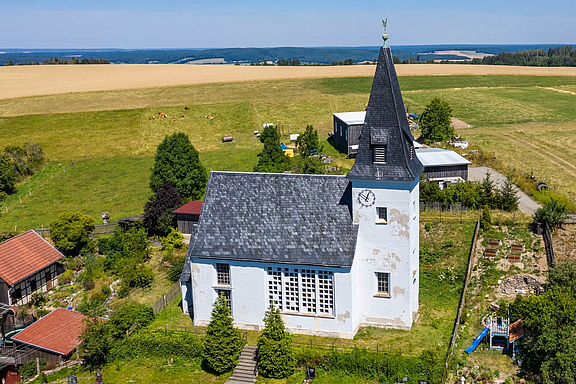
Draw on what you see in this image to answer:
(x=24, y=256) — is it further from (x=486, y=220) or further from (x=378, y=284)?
(x=486, y=220)

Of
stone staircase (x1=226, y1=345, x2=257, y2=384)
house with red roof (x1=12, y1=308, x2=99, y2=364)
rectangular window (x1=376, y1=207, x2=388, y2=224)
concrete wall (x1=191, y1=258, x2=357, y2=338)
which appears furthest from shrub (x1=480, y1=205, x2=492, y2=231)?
house with red roof (x1=12, y1=308, x2=99, y2=364)

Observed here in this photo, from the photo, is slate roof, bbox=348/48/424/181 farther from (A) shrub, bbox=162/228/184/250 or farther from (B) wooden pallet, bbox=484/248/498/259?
(A) shrub, bbox=162/228/184/250

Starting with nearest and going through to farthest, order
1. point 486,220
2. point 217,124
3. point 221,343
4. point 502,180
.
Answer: point 221,343 → point 486,220 → point 502,180 → point 217,124

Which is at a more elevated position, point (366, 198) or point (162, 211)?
point (366, 198)

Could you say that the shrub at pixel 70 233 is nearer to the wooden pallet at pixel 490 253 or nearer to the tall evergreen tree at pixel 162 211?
the tall evergreen tree at pixel 162 211

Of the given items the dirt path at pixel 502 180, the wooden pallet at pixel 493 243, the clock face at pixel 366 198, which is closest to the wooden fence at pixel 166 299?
the clock face at pixel 366 198

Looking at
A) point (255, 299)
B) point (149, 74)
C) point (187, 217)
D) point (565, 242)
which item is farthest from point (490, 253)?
point (149, 74)

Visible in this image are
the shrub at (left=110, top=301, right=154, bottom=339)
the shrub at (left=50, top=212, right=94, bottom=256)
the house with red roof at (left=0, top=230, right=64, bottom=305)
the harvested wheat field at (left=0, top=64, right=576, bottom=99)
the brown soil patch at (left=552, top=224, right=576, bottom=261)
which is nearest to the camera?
the shrub at (left=110, top=301, right=154, bottom=339)
